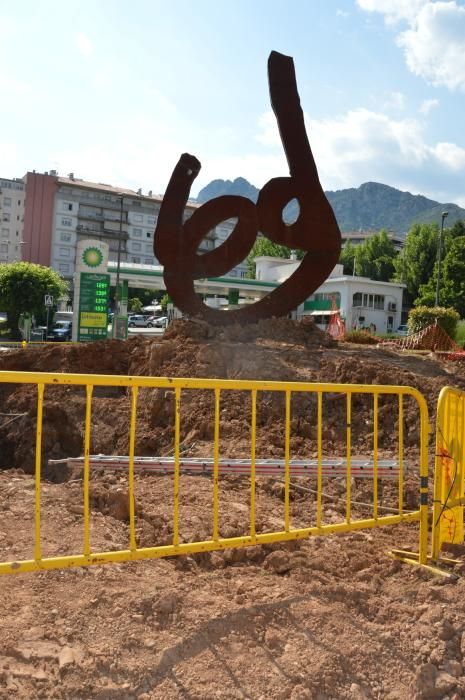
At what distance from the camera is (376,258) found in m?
65.8

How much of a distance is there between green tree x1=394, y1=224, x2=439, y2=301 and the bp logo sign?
37.3 metres

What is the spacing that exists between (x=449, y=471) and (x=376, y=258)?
64115 millimetres

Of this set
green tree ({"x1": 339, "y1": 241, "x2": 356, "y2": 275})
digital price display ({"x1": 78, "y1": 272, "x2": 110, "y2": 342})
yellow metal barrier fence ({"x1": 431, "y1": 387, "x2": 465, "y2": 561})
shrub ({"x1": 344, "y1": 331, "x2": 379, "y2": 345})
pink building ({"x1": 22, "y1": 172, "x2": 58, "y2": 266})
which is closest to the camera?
yellow metal barrier fence ({"x1": 431, "y1": 387, "x2": 465, "y2": 561})

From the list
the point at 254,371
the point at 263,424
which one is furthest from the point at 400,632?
the point at 254,371

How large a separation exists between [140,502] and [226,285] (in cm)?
3442

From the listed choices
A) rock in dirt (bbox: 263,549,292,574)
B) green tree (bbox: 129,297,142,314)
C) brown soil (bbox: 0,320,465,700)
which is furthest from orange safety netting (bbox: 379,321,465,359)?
green tree (bbox: 129,297,142,314)

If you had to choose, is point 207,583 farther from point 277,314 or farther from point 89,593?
point 277,314

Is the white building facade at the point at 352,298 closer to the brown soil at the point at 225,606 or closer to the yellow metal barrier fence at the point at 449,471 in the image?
the brown soil at the point at 225,606

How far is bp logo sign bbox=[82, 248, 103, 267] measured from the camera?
77.3ft

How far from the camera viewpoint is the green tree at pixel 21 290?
40.2m

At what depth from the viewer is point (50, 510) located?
4.76 meters

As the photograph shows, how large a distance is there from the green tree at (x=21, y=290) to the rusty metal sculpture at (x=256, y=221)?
31.9 meters

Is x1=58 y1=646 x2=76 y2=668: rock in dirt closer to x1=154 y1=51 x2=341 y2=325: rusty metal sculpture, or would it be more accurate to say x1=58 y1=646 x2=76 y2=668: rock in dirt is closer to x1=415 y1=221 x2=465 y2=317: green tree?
x1=154 y1=51 x2=341 y2=325: rusty metal sculpture

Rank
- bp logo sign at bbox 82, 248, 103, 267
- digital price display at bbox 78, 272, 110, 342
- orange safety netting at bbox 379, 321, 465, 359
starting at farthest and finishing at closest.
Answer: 1. bp logo sign at bbox 82, 248, 103, 267
2. orange safety netting at bbox 379, 321, 465, 359
3. digital price display at bbox 78, 272, 110, 342
